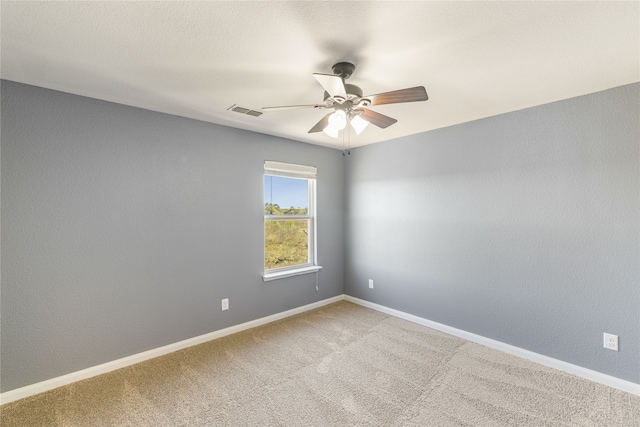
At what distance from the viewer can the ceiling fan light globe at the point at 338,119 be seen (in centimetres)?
195

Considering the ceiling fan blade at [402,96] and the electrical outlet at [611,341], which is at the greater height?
the ceiling fan blade at [402,96]

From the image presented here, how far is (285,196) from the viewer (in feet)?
12.4

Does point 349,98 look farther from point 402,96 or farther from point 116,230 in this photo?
point 116,230

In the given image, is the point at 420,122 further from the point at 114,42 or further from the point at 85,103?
the point at 85,103

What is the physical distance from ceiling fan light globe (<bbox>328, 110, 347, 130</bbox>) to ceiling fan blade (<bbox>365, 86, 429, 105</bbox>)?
0.21m

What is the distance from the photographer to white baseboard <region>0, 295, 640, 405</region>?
2127 mm

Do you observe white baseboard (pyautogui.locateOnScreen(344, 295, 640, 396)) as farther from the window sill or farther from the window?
the window

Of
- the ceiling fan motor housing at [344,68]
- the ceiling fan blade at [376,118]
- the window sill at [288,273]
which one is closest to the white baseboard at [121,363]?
the window sill at [288,273]

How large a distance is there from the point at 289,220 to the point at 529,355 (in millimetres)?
2909

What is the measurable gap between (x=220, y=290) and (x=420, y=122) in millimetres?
2856

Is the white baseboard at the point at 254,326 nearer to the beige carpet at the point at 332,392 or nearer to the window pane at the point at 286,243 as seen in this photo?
the beige carpet at the point at 332,392

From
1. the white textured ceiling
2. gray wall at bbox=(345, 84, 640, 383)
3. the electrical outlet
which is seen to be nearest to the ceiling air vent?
the white textured ceiling

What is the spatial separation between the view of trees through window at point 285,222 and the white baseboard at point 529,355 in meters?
1.42

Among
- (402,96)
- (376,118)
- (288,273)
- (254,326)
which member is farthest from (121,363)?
(402,96)
